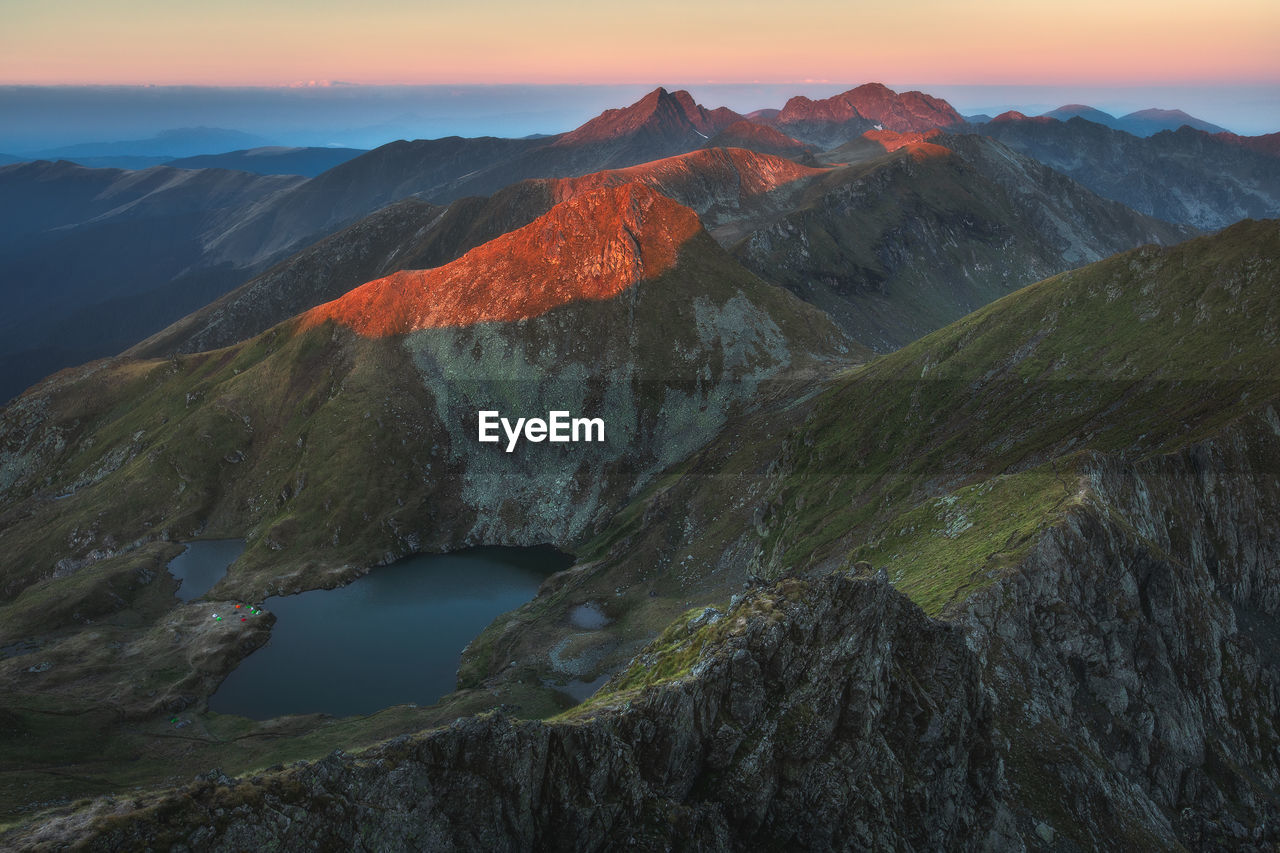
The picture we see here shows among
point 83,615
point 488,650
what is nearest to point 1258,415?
point 488,650

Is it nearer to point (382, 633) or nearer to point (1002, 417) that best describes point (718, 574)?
point (1002, 417)

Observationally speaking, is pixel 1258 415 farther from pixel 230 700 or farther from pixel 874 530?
pixel 230 700

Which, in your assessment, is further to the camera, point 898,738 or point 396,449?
point 396,449

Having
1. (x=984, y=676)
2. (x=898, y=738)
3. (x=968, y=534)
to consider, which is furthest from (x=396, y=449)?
(x=898, y=738)

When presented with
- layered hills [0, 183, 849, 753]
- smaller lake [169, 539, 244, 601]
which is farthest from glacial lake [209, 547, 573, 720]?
smaller lake [169, 539, 244, 601]

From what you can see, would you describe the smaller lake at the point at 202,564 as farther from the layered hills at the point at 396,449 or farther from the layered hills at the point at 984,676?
the layered hills at the point at 984,676

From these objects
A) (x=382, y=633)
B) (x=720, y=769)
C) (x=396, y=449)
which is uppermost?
(x=720, y=769)
